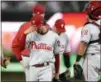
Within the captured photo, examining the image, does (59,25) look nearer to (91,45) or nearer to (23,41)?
(91,45)

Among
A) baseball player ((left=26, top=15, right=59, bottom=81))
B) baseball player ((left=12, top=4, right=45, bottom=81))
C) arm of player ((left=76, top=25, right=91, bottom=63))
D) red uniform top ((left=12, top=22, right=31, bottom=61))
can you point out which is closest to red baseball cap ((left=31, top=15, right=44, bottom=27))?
baseball player ((left=26, top=15, right=59, bottom=81))

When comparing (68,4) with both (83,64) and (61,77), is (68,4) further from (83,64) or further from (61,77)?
(83,64)

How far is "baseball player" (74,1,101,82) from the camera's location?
6.15 meters

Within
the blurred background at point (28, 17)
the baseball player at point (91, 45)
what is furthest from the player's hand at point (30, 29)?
the blurred background at point (28, 17)

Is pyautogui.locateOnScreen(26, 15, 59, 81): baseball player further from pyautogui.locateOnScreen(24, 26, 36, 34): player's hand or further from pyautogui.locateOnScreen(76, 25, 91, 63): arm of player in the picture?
pyautogui.locateOnScreen(76, 25, 91, 63): arm of player

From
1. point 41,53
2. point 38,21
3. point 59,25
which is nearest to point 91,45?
point 41,53

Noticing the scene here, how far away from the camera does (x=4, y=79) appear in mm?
9773

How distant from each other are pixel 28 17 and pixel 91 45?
4.08 meters

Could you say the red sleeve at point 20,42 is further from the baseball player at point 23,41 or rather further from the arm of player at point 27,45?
the arm of player at point 27,45

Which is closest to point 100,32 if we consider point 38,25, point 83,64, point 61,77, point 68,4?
point 83,64

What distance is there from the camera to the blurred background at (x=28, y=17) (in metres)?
10.0

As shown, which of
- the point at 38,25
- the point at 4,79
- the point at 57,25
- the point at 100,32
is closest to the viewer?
the point at 38,25

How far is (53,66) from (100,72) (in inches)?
34.1

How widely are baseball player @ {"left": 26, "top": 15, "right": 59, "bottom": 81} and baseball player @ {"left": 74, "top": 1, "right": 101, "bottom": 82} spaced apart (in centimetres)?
51
